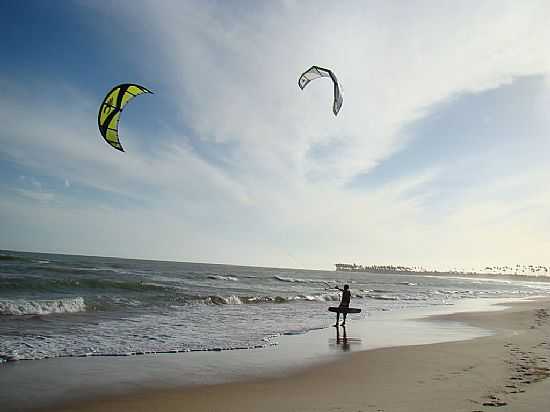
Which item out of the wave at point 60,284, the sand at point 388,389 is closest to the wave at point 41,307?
the wave at point 60,284

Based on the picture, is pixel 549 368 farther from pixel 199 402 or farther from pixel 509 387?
pixel 199 402

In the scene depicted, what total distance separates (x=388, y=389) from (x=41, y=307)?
13.1m

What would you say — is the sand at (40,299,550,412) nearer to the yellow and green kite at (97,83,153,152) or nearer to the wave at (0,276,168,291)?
the yellow and green kite at (97,83,153,152)

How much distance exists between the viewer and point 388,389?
5344 mm

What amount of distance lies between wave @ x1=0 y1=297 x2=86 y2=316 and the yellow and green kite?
799cm

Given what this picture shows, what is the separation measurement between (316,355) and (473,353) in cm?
284

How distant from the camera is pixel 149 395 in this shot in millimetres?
5180

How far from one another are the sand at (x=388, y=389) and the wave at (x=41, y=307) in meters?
10.1

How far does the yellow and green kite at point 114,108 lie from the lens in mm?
7863

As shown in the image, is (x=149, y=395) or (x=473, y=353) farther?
(x=473, y=353)

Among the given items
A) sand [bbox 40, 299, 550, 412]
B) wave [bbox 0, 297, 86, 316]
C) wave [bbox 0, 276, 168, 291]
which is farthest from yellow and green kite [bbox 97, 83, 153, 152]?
wave [bbox 0, 276, 168, 291]

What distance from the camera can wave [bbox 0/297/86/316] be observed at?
43.9 feet

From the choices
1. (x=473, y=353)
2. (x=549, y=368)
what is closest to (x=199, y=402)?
(x=549, y=368)

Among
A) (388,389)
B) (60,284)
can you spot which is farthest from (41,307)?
(388,389)
